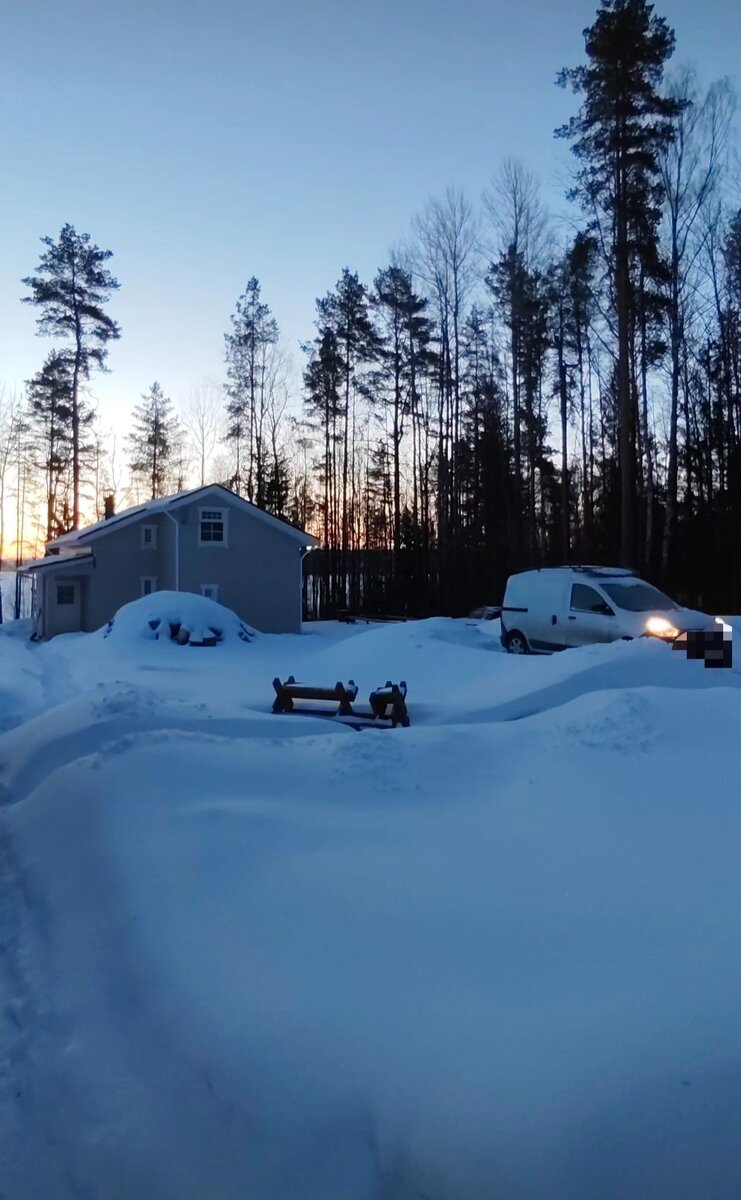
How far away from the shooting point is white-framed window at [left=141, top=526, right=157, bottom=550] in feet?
104

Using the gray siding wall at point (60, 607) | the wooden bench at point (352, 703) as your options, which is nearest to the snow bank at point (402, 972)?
the wooden bench at point (352, 703)

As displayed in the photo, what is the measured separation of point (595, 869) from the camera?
523cm

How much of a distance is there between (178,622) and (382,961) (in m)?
20.7

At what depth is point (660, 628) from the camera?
14.8 metres

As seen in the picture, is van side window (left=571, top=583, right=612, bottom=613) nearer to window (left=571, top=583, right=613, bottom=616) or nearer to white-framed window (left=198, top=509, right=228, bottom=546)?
window (left=571, top=583, right=613, bottom=616)

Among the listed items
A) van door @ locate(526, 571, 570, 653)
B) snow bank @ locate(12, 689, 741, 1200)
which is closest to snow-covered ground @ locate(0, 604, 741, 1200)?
snow bank @ locate(12, 689, 741, 1200)

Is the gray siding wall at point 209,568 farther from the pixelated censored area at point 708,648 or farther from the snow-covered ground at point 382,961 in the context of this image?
the snow-covered ground at point 382,961

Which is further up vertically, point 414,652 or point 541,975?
point 414,652

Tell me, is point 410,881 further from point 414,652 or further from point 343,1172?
point 414,652

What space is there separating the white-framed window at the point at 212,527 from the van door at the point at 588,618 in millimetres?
17272

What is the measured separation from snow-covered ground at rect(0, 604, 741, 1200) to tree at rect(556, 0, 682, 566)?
17853 mm

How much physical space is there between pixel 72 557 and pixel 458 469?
73.1 feet

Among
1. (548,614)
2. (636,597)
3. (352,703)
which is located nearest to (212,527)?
(548,614)

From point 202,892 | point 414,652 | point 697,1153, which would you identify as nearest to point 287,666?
point 414,652
